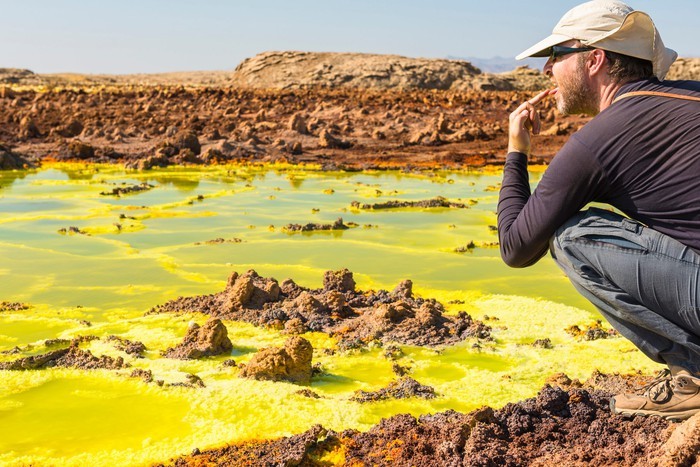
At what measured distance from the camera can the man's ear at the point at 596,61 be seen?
7.54 feet

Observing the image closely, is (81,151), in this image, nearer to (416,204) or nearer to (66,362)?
(416,204)

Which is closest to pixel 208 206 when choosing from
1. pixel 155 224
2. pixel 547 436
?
pixel 155 224

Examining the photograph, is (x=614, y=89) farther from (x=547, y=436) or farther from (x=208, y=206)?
(x=208, y=206)

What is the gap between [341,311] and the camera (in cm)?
493

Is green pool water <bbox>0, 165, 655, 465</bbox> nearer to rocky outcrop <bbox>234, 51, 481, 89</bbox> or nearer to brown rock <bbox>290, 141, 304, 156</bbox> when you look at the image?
brown rock <bbox>290, 141, 304, 156</bbox>

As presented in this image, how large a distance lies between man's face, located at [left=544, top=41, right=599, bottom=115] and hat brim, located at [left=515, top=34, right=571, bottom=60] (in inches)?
0.9

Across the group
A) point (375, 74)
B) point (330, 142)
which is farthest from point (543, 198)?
point (375, 74)

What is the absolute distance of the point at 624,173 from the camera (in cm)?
214

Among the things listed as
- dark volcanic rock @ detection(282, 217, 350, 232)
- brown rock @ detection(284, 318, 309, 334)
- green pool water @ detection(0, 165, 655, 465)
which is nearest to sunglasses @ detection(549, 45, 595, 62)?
green pool water @ detection(0, 165, 655, 465)

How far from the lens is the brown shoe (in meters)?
2.32

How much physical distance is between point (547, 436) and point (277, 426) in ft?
3.76

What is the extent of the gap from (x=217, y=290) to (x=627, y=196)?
4.00 m

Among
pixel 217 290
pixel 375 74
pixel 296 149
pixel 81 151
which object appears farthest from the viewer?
pixel 375 74

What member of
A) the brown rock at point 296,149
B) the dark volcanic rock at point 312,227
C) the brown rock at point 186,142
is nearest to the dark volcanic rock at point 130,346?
the dark volcanic rock at point 312,227
